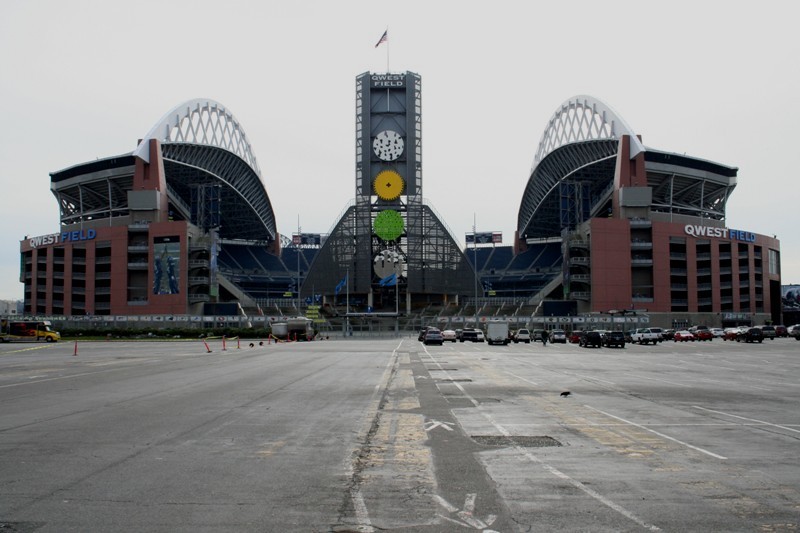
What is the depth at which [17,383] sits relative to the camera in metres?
23.2

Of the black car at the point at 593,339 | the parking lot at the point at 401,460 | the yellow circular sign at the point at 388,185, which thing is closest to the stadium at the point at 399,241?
the yellow circular sign at the point at 388,185

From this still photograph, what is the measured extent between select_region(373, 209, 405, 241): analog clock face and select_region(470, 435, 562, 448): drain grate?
11175 centimetres

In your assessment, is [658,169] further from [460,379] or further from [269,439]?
[269,439]

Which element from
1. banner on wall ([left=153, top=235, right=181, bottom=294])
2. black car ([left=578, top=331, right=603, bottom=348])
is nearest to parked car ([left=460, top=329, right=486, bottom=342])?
black car ([left=578, top=331, right=603, bottom=348])

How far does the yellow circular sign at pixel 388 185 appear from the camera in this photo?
12862 cm

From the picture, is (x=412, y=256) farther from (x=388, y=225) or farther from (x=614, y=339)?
(x=614, y=339)

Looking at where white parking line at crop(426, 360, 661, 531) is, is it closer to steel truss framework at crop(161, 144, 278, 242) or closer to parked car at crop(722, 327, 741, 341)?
parked car at crop(722, 327, 741, 341)

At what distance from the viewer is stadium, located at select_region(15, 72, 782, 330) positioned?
340 ft

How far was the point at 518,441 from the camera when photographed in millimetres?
11352

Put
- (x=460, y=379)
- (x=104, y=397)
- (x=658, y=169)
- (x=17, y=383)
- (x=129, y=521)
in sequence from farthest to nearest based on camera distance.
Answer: (x=658, y=169), (x=460, y=379), (x=17, y=383), (x=104, y=397), (x=129, y=521)

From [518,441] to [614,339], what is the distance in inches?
2003

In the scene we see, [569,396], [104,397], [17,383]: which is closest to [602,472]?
[569,396]

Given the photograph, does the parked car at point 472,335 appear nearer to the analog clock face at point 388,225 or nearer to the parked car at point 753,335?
the parked car at point 753,335

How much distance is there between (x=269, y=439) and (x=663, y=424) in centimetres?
728
